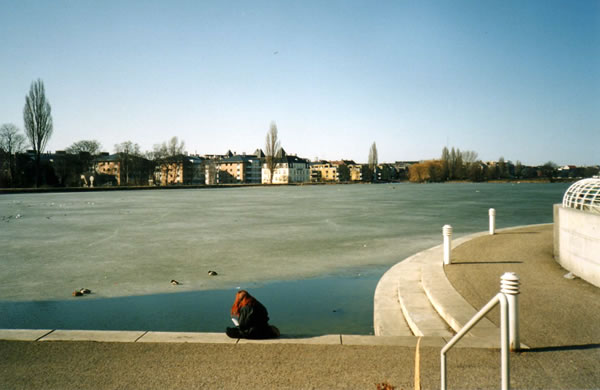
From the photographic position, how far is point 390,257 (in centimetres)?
1361

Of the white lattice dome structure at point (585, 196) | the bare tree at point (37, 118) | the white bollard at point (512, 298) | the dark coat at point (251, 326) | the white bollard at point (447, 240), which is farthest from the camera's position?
the bare tree at point (37, 118)

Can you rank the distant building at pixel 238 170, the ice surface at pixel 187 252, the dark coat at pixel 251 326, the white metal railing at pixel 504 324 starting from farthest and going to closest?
the distant building at pixel 238 170, the ice surface at pixel 187 252, the dark coat at pixel 251 326, the white metal railing at pixel 504 324

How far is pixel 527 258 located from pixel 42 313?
11.2 m

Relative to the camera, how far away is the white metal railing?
334cm

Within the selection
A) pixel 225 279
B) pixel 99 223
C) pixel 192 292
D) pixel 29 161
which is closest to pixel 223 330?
pixel 192 292

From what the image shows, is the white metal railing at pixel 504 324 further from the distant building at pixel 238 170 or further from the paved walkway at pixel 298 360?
the distant building at pixel 238 170

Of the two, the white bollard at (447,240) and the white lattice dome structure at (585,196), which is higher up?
the white lattice dome structure at (585,196)

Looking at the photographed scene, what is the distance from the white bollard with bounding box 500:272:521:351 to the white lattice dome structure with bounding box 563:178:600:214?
5077 mm

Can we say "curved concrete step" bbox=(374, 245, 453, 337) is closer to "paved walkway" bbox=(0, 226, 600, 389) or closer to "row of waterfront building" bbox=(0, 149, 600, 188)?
"paved walkway" bbox=(0, 226, 600, 389)

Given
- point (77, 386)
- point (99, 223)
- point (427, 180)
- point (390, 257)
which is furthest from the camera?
point (427, 180)

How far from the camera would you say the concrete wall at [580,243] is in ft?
27.1

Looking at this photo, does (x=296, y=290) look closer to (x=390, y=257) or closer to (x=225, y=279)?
(x=225, y=279)

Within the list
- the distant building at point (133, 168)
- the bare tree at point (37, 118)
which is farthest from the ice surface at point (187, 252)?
the distant building at point (133, 168)

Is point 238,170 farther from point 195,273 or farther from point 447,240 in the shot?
point 447,240
